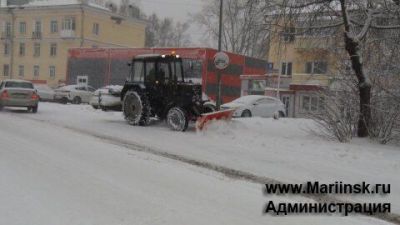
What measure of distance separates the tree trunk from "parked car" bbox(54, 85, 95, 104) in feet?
87.6

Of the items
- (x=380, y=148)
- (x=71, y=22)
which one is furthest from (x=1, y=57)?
(x=380, y=148)

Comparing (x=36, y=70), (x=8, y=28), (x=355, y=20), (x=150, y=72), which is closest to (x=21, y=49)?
(x=8, y=28)

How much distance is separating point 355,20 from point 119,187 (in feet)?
35.0

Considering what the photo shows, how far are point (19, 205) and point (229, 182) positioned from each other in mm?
3332

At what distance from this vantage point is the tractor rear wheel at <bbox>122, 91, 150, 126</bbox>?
18172 mm

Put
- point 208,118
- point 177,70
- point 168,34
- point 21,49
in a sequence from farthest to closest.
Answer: point 168,34
point 21,49
point 177,70
point 208,118

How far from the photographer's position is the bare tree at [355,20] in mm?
15883

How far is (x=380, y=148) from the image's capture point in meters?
14.5

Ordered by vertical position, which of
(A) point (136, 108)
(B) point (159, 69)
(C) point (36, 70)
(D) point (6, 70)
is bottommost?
(A) point (136, 108)

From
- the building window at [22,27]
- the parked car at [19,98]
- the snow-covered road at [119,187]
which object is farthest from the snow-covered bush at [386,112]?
the building window at [22,27]

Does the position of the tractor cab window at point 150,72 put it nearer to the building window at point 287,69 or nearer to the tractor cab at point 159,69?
the tractor cab at point 159,69

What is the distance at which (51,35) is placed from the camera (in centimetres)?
7000

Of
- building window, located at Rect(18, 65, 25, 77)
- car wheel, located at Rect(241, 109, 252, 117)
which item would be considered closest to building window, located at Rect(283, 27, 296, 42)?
car wheel, located at Rect(241, 109, 252, 117)

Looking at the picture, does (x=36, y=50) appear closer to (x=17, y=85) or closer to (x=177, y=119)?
(x=17, y=85)
